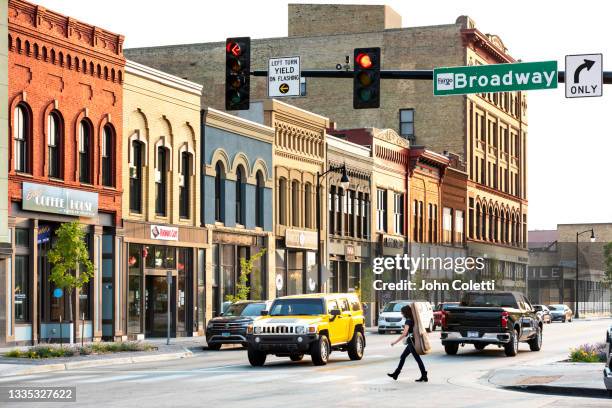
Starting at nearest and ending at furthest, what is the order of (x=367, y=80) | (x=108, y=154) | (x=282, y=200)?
(x=367, y=80), (x=108, y=154), (x=282, y=200)

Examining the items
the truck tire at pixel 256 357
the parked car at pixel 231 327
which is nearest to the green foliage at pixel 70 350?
the parked car at pixel 231 327

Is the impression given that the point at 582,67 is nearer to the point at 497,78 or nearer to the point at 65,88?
the point at 497,78

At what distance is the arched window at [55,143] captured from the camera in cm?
4159

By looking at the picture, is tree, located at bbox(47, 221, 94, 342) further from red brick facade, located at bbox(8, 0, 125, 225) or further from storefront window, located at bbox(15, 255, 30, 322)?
red brick facade, located at bbox(8, 0, 125, 225)

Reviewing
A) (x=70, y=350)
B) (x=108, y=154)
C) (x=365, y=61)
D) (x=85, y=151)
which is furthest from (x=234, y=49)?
(x=108, y=154)

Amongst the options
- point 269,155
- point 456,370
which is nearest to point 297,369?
point 456,370

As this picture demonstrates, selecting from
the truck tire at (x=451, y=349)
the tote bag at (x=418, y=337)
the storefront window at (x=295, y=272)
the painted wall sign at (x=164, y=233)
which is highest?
the painted wall sign at (x=164, y=233)

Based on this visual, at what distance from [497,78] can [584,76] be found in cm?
206

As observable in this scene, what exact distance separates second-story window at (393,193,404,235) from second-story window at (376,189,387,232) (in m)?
1.51

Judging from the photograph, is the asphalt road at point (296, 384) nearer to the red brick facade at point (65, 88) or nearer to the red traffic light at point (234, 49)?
the red traffic light at point (234, 49)

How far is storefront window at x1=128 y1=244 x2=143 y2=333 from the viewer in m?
46.2

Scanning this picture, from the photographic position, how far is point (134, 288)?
46594 mm

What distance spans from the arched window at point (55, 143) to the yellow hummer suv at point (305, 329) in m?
13.0

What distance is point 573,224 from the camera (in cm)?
17362
